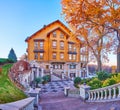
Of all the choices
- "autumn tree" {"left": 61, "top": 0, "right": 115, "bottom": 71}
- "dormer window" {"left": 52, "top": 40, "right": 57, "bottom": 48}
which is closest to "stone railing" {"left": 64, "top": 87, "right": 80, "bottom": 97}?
"autumn tree" {"left": 61, "top": 0, "right": 115, "bottom": 71}

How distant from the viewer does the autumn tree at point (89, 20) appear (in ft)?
84.3

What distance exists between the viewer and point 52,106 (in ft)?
54.1

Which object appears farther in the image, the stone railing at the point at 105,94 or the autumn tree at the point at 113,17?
the autumn tree at the point at 113,17

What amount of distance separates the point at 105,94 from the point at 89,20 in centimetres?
1392

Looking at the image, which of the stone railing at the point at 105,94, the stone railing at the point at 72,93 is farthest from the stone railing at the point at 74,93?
the stone railing at the point at 105,94

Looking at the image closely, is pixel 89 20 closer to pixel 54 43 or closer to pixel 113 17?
pixel 113 17

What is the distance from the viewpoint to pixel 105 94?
1452cm

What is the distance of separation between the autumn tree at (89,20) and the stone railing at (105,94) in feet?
36.9

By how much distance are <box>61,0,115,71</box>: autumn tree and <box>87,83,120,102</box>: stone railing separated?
36.9ft

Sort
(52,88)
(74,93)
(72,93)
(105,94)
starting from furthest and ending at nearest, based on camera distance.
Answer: (52,88)
(72,93)
(74,93)
(105,94)

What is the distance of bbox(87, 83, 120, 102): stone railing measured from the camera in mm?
13430

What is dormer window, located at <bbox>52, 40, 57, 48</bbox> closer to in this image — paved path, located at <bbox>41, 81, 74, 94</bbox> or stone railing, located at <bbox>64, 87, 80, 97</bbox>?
paved path, located at <bbox>41, 81, 74, 94</bbox>

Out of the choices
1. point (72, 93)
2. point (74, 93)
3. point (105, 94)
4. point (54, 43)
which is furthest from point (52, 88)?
point (54, 43)

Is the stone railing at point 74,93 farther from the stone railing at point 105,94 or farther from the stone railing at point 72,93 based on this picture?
the stone railing at point 105,94
